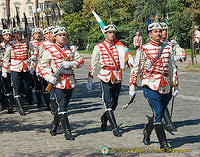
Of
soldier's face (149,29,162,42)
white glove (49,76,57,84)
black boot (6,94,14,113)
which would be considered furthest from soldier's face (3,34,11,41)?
soldier's face (149,29,162,42)

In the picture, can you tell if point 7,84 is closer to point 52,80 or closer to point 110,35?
point 52,80

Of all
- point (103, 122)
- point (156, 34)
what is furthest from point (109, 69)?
point (156, 34)

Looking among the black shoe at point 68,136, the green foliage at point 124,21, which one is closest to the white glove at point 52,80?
the black shoe at point 68,136

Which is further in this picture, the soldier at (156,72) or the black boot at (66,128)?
the black boot at (66,128)

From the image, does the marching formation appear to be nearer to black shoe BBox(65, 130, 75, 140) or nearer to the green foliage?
black shoe BBox(65, 130, 75, 140)

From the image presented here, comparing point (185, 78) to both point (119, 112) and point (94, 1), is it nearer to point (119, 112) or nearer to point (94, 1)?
point (119, 112)

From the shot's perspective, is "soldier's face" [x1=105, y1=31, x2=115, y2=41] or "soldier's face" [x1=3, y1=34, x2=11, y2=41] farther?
"soldier's face" [x1=3, y1=34, x2=11, y2=41]

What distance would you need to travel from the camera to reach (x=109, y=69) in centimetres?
865

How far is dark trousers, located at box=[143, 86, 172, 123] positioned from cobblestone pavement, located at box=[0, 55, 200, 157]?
1.66 ft

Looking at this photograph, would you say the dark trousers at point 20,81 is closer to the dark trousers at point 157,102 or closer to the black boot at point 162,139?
the dark trousers at point 157,102

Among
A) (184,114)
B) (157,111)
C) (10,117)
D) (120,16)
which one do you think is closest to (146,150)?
(157,111)

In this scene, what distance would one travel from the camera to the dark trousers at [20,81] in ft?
38.0

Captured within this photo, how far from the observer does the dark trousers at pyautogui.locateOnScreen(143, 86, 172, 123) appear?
7152mm

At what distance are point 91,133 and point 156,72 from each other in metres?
2.07
